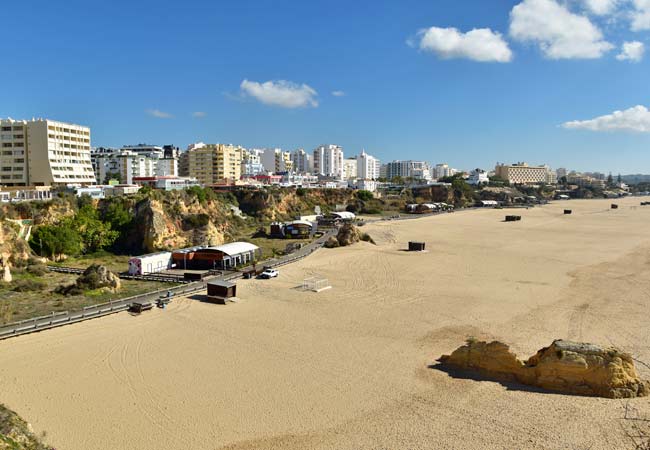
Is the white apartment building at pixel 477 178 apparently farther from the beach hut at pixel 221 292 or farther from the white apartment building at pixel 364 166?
the beach hut at pixel 221 292

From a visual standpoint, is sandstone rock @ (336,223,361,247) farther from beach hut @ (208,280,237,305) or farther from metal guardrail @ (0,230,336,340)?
beach hut @ (208,280,237,305)

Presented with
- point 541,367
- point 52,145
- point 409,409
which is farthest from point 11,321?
point 52,145

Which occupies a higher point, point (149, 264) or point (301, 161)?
point (301, 161)

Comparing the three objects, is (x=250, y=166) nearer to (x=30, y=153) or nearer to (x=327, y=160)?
(x=327, y=160)

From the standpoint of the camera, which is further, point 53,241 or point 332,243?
point 332,243

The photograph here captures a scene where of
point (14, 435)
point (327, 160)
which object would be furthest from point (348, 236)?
point (327, 160)

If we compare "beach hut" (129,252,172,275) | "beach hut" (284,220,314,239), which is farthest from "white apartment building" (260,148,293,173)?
"beach hut" (129,252,172,275)

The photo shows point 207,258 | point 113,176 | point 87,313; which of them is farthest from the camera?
point 113,176
